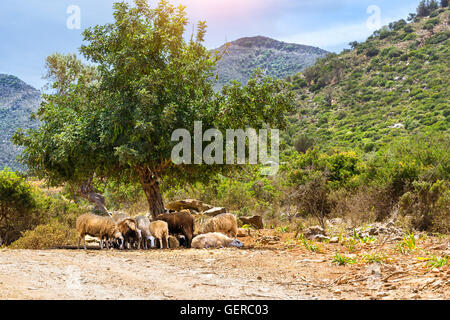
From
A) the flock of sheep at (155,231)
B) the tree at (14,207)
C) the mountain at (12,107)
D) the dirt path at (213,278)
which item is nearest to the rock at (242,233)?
the flock of sheep at (155,231)

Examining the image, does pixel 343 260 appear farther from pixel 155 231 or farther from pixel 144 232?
pixel 144 232

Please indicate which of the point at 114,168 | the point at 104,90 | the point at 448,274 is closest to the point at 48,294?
the point at 448,274

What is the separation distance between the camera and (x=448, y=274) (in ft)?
19.6

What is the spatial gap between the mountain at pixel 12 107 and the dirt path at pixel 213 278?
6101 cm

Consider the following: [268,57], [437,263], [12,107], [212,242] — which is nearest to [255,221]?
[212,242]

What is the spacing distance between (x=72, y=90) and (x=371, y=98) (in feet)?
179

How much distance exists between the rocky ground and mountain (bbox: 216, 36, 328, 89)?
112 meters


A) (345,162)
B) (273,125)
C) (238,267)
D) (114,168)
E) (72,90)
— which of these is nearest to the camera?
(238,267)

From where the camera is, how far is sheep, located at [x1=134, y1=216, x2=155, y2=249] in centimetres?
1298

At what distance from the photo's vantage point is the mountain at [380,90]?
48938 mm

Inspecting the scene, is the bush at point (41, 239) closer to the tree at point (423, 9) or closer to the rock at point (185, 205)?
the rock at point (185, 205)

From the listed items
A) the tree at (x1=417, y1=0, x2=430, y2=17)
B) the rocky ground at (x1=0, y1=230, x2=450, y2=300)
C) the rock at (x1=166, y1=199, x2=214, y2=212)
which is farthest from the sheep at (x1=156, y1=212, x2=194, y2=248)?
the tree at (x1=417, y1=0, x2=430, y2=17)

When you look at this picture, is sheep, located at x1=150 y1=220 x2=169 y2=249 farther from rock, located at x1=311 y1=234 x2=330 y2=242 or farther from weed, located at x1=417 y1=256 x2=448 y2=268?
weed, located at x1=417 y1=256 x2=448 y2=268

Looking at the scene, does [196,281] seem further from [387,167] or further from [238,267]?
[387,167]
